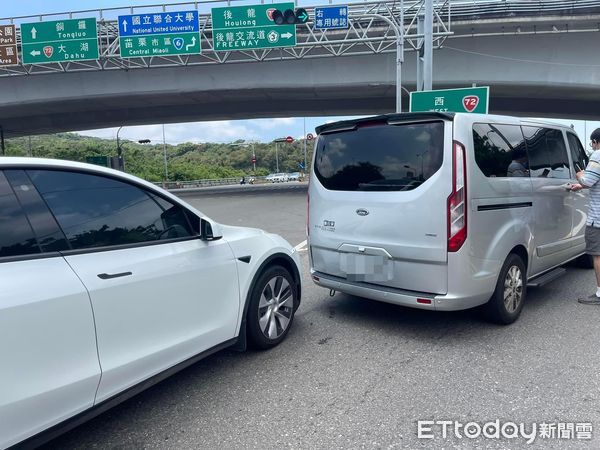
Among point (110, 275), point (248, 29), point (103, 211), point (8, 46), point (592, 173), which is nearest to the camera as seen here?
point (110, 275)

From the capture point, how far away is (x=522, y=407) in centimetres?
291

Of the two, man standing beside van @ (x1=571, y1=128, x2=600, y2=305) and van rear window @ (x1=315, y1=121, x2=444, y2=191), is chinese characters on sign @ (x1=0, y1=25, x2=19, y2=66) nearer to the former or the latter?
van rear window @ (x1=315, y1=121, x2=444, y2=191)

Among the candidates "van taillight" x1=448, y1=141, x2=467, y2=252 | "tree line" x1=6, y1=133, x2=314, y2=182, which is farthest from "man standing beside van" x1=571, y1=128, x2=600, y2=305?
"tree line" x1=6, y1=133, x2=314, y2=182

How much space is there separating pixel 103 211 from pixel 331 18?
1758 centimetres

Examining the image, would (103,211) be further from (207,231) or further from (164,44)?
(164,44)

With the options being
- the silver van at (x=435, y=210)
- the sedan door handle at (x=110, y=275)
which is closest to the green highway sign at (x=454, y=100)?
the silver van at (x=435, y=210)

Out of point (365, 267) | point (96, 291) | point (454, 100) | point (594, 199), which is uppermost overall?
point (454, 100)

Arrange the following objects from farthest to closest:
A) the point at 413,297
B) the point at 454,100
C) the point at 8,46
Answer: the point at 8,46
the point at 454,100
the point at 413,297

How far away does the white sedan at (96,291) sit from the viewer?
2.08 m

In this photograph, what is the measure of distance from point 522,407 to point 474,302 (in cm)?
107

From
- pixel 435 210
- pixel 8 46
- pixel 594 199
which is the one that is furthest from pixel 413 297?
pixel 8 46

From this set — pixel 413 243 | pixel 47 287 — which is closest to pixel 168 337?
pixel 47 287

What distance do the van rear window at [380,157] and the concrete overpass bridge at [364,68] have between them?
43.4ft

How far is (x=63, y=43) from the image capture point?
19312 mm
